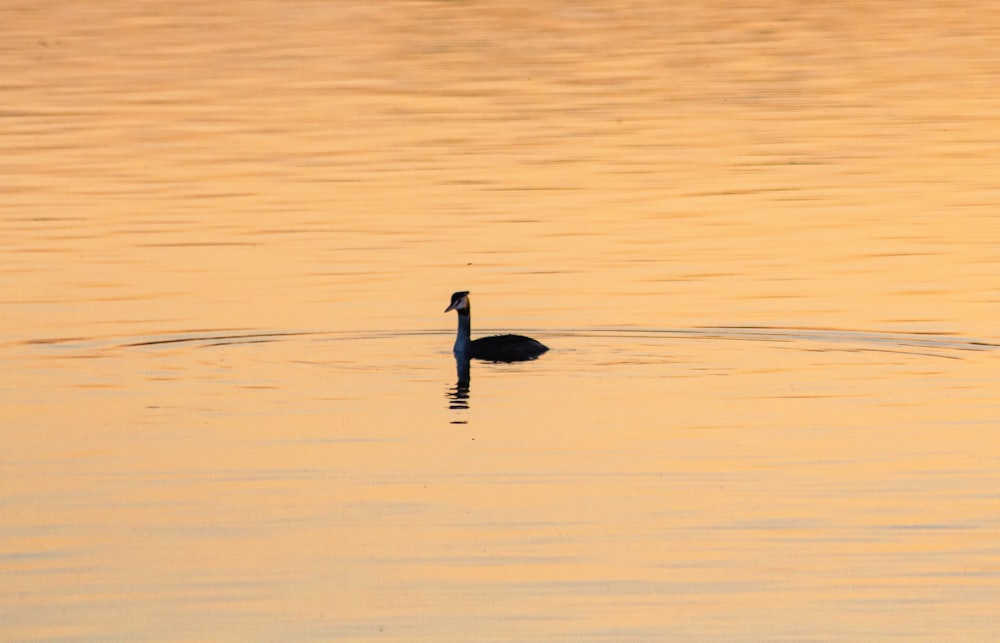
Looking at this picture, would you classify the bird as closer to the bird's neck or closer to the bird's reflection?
the bird's neck

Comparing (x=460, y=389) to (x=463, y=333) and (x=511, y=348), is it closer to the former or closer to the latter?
(x=511, y=348)

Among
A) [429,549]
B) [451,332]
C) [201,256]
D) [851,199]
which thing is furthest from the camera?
[851,199]

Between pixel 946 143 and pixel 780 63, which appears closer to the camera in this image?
pixel 946 143

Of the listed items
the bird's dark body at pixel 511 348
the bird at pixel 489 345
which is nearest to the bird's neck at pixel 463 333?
the bird at pixel 489 345

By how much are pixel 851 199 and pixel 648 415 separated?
1306cm

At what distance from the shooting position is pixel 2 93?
1732 inches

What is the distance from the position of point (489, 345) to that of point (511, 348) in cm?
39

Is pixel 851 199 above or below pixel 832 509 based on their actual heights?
above

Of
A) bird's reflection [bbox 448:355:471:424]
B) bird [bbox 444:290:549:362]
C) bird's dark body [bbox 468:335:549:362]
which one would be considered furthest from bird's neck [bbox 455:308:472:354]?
bird's dark body [bbox 468:335:549:362]

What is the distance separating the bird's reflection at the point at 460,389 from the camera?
18906mm

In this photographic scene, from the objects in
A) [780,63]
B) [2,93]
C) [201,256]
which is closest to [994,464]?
[201,256]

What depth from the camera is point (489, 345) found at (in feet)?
70.0

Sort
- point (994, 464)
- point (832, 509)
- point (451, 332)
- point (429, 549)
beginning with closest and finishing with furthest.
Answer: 1. point (429, 549)
2. point (832, 509)
3. point (994, 464)
4. point (451, 332)

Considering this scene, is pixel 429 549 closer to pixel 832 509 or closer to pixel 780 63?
pixel 832 509
